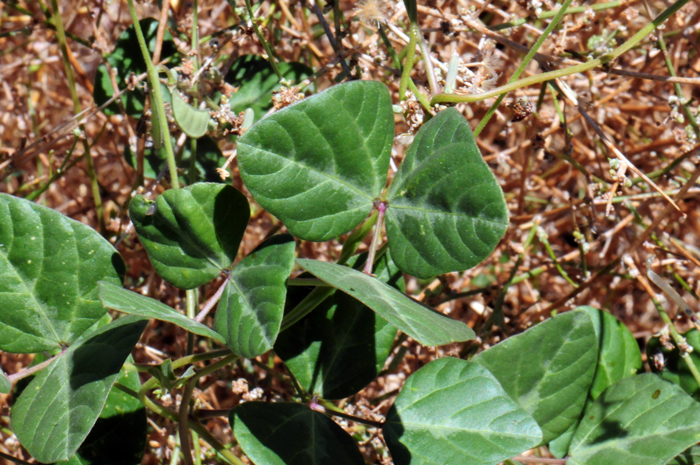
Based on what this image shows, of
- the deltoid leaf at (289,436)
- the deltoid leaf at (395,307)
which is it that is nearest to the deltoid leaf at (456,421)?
the deltoid leaf at (289,436)

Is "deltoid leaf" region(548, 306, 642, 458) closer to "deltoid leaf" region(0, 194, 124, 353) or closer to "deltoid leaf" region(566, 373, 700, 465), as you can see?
"deltoid leaf" region(566, 373, 700, 465)

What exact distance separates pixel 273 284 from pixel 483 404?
0.35 metres

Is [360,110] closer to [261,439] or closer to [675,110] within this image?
[261,439]

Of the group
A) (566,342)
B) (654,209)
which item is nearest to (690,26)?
(654,209)

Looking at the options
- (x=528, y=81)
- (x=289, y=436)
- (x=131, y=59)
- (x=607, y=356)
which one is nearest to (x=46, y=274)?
(x=289, y=436)

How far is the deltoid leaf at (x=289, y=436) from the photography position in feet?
2.78

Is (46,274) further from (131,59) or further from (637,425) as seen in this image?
(637,425)

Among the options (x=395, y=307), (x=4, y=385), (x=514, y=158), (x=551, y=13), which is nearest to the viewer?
(x=395, y=307)

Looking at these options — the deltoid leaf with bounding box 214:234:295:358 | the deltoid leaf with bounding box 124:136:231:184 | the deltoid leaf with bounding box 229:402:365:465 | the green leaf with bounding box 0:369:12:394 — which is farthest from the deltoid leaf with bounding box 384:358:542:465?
the deltoid leaf with bounding box 124:136:231:184

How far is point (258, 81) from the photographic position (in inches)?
53.3

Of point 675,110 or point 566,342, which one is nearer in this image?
point 566,342

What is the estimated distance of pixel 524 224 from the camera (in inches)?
69.4

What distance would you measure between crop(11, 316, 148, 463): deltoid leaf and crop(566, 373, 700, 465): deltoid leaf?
0.75m

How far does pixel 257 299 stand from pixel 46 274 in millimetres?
345
